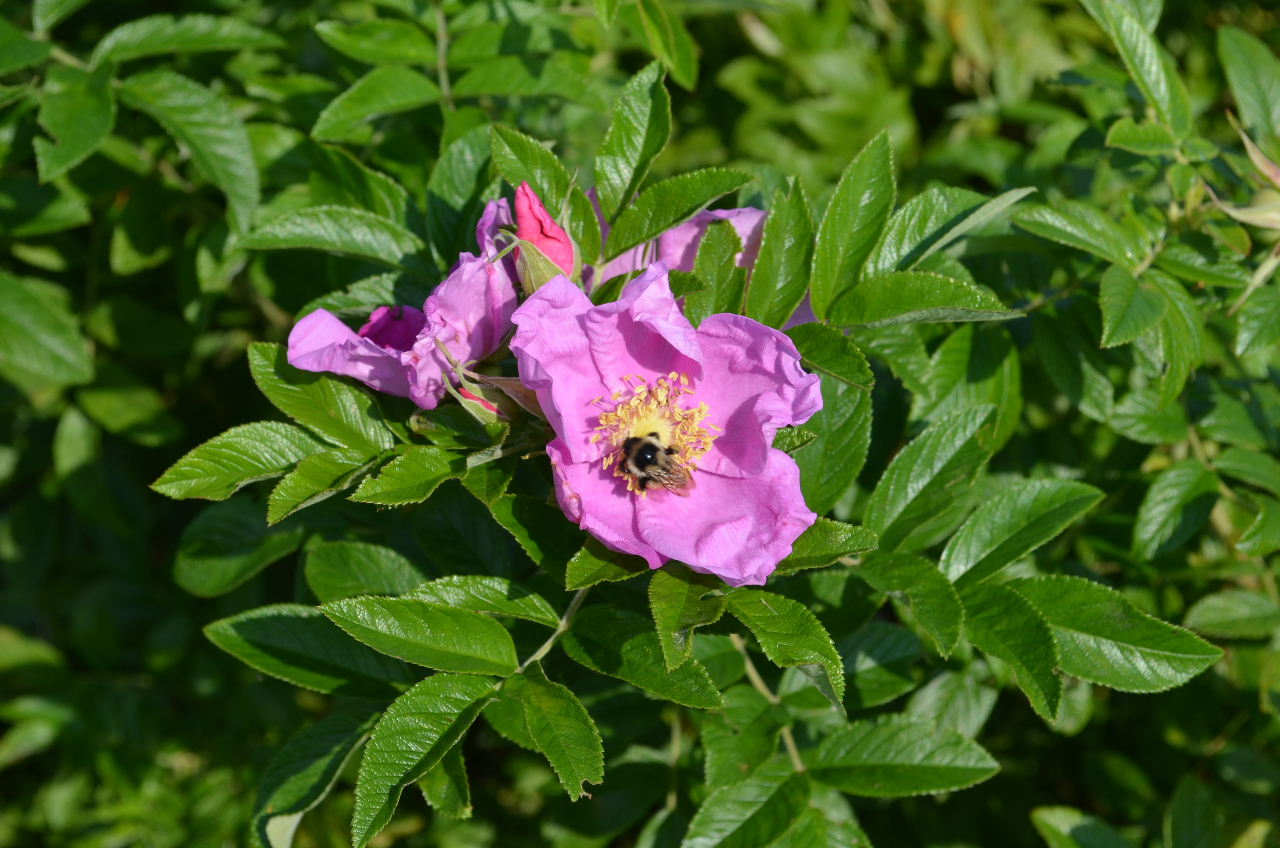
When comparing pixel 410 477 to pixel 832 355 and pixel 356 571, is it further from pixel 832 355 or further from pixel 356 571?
pixel 832 355

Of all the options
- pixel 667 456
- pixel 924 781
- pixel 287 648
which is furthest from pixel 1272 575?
pixel 287 648

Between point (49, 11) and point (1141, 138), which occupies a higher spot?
point (49, 11)

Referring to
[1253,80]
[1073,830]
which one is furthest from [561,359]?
[1253,80]

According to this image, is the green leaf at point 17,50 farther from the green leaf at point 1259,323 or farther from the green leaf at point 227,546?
the green leaf at point 1259,323

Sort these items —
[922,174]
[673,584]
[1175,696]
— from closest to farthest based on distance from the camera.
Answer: [673,584], [1175,696], [922,174]

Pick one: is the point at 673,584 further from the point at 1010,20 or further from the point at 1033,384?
the point at 1010,20

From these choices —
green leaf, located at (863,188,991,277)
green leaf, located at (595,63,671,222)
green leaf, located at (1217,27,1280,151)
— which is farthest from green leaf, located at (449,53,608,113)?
green leaf, located at (1217,27,1280,151)

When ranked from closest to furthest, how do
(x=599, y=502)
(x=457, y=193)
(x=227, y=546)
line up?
(x=599, y=502) → (x=457, y=193) → (x=227, y=546)
